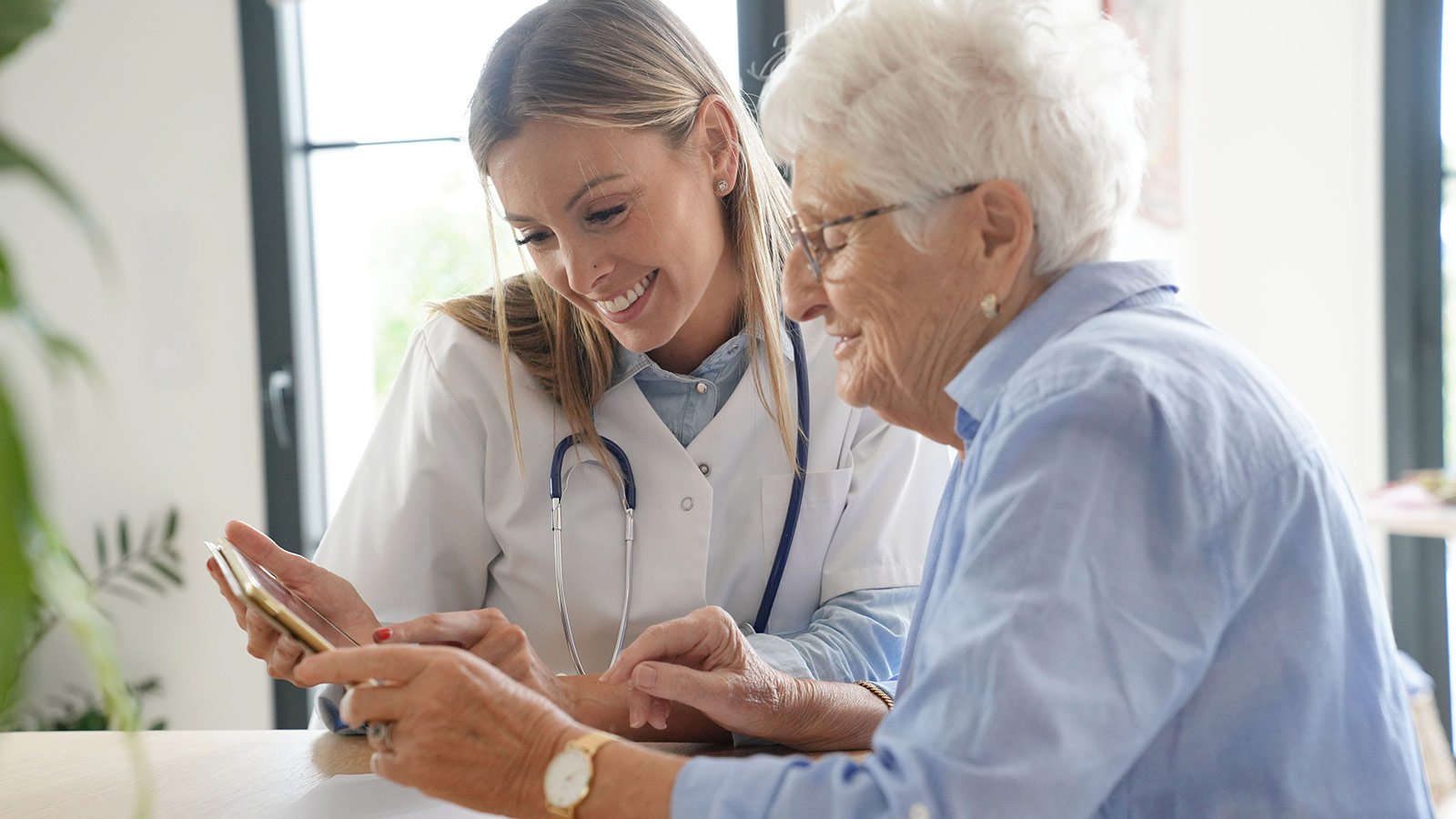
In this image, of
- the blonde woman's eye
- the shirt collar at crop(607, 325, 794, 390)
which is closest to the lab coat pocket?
the shirt collar at crop(607, 325, 794, 390)

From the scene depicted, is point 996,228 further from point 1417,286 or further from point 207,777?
point 1417,286

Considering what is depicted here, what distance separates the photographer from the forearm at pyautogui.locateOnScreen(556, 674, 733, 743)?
139 cm

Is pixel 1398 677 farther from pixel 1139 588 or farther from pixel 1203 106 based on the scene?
pixel 1203 106

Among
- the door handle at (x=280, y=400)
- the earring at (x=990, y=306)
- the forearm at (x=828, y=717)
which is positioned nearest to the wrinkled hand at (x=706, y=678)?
the forearm at (x=828, y=717)

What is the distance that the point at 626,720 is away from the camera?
140 cm

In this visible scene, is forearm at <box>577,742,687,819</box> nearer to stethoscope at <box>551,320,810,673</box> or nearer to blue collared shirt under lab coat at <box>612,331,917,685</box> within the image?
blue collared shirt under lab coat at <box>612,331,917,685</box>

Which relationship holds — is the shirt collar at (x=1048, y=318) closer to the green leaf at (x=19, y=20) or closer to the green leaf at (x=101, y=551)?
the green leaf at (x=19, y=20)

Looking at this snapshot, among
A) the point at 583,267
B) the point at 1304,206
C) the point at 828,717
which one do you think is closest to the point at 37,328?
the point at 828,717

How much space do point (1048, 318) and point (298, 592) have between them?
3.00 feet

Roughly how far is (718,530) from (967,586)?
876 mm

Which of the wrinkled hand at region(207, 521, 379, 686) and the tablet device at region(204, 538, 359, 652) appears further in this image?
the wrinkled hand at region(207, 521, 379, 686)

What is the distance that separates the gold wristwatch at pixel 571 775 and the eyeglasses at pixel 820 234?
19.2 inches

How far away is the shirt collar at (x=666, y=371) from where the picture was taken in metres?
1.72

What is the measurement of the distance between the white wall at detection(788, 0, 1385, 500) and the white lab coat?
266cm
